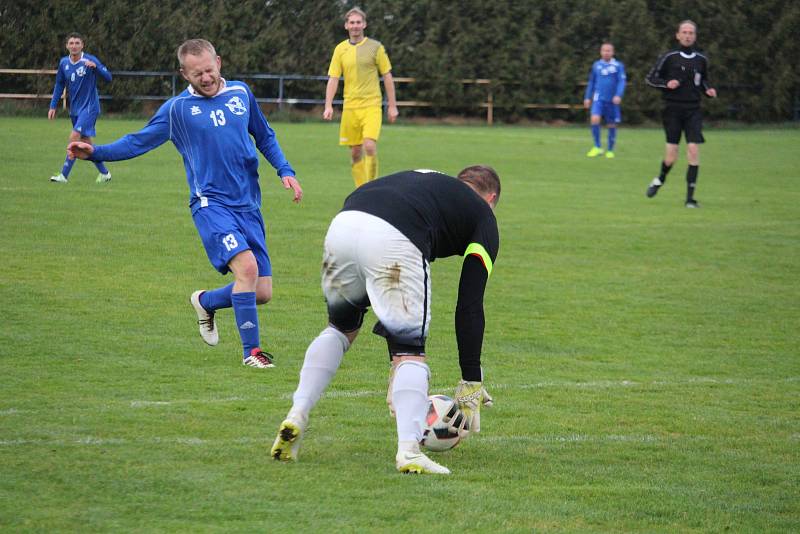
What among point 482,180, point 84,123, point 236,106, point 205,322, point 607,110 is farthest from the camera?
point 607,110

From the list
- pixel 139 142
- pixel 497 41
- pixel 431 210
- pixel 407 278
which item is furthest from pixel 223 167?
pixel 497 41

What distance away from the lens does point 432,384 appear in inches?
291

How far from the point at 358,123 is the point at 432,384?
10590 mm

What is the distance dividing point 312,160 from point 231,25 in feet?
50.6

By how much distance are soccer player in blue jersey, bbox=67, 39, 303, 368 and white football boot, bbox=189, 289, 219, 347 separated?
34cm

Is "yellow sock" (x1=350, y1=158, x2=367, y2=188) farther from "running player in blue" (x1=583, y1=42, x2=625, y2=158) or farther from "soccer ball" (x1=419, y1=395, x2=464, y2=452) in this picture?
"soccer ball" (x1=419, y1=395, x2=464, y2=452)

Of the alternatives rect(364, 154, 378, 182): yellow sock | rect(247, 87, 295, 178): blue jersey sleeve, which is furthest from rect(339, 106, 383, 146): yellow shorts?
rect(247, 87, 295, 178): blue jersey sleeve

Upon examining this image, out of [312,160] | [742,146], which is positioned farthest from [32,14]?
[742,146]

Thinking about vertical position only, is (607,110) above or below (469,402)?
below

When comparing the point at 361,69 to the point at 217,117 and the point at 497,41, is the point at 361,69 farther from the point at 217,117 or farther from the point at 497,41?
the point at 497,41

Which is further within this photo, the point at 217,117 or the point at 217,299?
the point at 217,299

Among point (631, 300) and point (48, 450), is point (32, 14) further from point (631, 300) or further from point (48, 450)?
point (48, 450)

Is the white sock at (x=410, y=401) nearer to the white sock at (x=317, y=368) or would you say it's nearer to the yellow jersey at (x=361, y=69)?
the white sock at (x=317, y=368)

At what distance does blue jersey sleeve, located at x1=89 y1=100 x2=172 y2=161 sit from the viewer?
7.29 m
